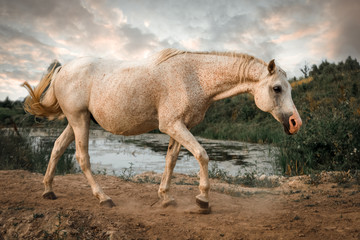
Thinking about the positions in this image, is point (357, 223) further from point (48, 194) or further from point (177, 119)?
point (48, 194)

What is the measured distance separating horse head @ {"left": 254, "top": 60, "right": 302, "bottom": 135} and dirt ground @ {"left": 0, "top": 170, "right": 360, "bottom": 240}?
108 cm

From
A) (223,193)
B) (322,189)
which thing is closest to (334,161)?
(322,189)

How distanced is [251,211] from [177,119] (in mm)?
1516

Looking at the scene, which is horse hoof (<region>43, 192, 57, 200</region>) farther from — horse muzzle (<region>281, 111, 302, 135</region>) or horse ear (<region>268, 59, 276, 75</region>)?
horse ear (<region>268, 59, 276, 75</region>)

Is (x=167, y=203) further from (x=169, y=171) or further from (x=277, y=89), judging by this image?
(x=277, y=89)

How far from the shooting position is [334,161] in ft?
19.7

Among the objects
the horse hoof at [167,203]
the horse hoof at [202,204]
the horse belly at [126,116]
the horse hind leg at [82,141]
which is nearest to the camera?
the horse hoof at [202,204]

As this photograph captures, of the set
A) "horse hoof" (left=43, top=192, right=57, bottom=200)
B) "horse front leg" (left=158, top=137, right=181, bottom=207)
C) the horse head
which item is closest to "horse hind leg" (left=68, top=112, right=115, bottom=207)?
"horse hoof" (left=43, top=192, right=57, bottom=200)

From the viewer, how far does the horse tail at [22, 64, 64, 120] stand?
4332mm

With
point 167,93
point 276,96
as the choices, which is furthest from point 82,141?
point 276,96

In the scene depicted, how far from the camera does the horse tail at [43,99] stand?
14.2ft

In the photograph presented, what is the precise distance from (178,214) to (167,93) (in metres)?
1.48

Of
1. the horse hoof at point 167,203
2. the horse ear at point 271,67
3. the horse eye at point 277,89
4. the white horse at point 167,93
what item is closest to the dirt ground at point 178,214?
the horse hoof at point 167,203

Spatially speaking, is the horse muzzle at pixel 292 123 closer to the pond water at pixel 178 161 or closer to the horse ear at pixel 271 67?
the horse ear at pixel 271 67
